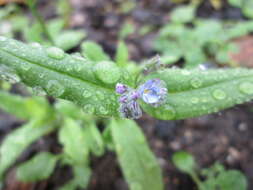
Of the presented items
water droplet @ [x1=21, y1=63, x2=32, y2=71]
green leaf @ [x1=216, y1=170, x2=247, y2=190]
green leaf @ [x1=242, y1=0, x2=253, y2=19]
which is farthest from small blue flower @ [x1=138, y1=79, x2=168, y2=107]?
green leaf @ [x1=242, y1=0, x2=253, y2=19]

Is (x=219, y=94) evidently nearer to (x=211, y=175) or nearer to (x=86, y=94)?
(x=86, y=94)

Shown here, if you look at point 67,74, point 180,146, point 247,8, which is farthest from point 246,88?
point 247,8

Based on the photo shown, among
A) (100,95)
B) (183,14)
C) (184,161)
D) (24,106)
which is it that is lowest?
(184,161)

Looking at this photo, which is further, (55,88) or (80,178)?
(80,178)

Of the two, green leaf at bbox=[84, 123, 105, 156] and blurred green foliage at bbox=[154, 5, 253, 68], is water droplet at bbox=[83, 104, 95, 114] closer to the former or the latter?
green leaf at bbox=[84, 123, 105, 156]

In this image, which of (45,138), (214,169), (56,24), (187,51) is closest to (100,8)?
(56,24)
